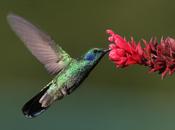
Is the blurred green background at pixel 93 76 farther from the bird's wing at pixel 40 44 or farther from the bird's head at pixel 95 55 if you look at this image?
the bird's head at pixel 95 55

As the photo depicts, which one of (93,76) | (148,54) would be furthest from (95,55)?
(93,76)

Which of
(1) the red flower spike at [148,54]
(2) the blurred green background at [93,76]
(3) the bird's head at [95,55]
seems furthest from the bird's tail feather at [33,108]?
(2) the blurred green background at [93,76]

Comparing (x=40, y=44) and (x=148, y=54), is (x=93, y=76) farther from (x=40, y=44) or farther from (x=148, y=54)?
(x=148, y=54)

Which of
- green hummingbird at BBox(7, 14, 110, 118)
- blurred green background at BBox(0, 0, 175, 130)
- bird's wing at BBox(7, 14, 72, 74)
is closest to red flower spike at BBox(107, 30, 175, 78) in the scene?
green hummingbird at BBox(7, 14, 110, 118)

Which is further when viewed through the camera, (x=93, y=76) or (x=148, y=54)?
(x=93, y=76)

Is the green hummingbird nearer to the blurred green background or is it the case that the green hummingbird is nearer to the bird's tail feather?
the bird's tail feather

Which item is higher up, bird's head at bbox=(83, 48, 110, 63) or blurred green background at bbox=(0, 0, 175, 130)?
bird's head at bbox=(83, 48, 110, 63)
